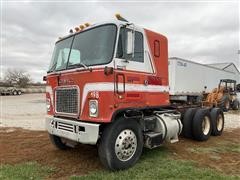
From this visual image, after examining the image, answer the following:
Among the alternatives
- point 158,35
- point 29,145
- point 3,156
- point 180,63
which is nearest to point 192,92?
point 180,63

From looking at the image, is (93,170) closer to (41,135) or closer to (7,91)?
(41,135)

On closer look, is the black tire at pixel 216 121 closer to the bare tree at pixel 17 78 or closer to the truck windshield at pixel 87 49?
the truck windshield at pixel 87 49

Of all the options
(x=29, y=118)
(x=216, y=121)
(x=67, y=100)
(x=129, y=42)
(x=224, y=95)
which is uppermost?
(x=129, y=42)

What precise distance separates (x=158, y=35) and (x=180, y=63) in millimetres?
5657

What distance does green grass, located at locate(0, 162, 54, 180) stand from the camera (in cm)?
511

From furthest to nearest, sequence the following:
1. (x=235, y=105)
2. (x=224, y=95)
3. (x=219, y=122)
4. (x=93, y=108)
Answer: (x=235, y=105) → (x=224, y=95) → (x=219, y=122) → (x=93, y=108)

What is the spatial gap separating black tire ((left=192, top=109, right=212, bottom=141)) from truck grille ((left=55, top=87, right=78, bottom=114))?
449 centimetres

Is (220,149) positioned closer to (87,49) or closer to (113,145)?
(113,145)

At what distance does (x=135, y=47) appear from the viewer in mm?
5723

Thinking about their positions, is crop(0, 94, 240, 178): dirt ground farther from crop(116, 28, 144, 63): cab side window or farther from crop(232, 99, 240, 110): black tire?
crop(232, 99, 240, 110): black tire

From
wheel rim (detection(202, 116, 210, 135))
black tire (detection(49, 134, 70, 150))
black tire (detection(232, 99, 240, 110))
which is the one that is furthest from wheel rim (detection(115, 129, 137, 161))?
black tire (detection(232, 99, 240, 110))

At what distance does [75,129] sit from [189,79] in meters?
9.07

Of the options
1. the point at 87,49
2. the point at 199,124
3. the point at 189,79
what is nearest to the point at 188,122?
the point at 199,124

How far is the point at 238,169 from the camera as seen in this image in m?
Result: 5.71
